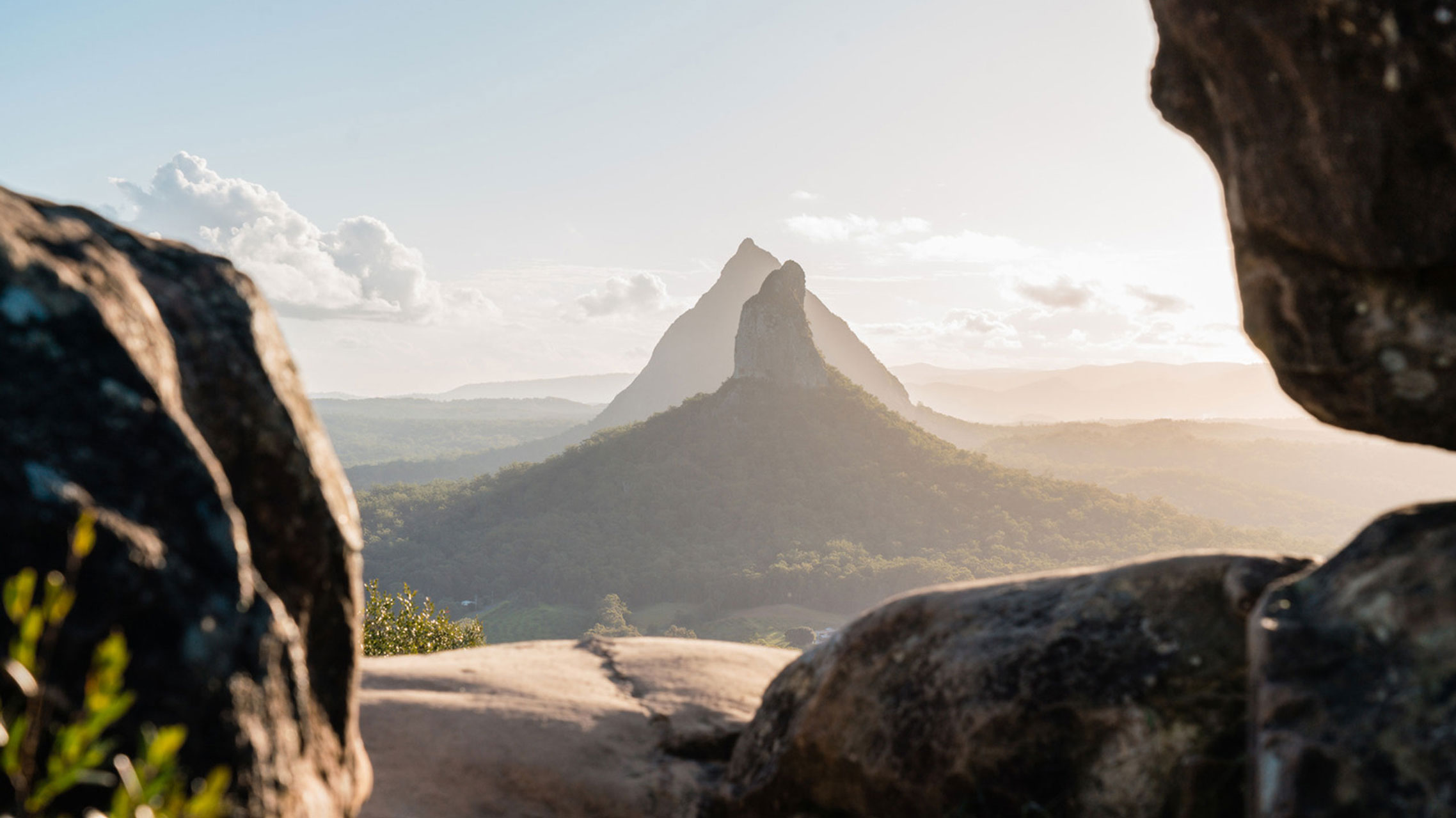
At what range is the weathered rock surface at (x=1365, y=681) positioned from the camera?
3631 millimetres

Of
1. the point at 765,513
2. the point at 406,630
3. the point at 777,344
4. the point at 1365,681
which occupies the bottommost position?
the point at 765,513

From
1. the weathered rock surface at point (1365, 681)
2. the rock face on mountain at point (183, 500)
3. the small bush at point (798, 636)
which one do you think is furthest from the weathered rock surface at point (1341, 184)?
the small bush at point (798, 636)

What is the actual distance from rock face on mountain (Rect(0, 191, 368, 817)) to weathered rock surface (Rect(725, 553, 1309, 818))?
11.0 ft

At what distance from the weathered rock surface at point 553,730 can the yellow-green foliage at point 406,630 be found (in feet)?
33.0

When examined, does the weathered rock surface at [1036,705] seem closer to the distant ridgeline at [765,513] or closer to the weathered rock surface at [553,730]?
the weathered rock surface at [553,730]

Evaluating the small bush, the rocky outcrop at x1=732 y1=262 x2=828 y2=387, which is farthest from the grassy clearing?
the rocky outcrop at x1=732 y1=262 x2=828 y2=387

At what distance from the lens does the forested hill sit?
96.9m

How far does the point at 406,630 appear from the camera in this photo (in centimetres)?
2072

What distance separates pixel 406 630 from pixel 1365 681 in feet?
67.7

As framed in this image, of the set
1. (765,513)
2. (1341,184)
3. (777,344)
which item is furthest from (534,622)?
(1341,184)

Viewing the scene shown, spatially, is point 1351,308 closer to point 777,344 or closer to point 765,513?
point 765,513

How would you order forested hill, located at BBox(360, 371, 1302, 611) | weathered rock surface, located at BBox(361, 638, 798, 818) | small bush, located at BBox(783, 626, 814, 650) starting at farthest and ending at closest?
forested hill, located at BBox(360, 371, 1302, 611) → small bush, located at BBox(783, 626, 814, 650) → weathered rock surface, located at BBox(361, 638, 798, 818)

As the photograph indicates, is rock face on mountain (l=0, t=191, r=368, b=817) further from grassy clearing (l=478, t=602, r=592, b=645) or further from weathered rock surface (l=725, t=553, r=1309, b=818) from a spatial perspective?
grassy clearing (l=478, t=602, r=592, b=645)

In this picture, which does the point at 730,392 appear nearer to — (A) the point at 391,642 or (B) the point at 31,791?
(A) the point at 391,642
